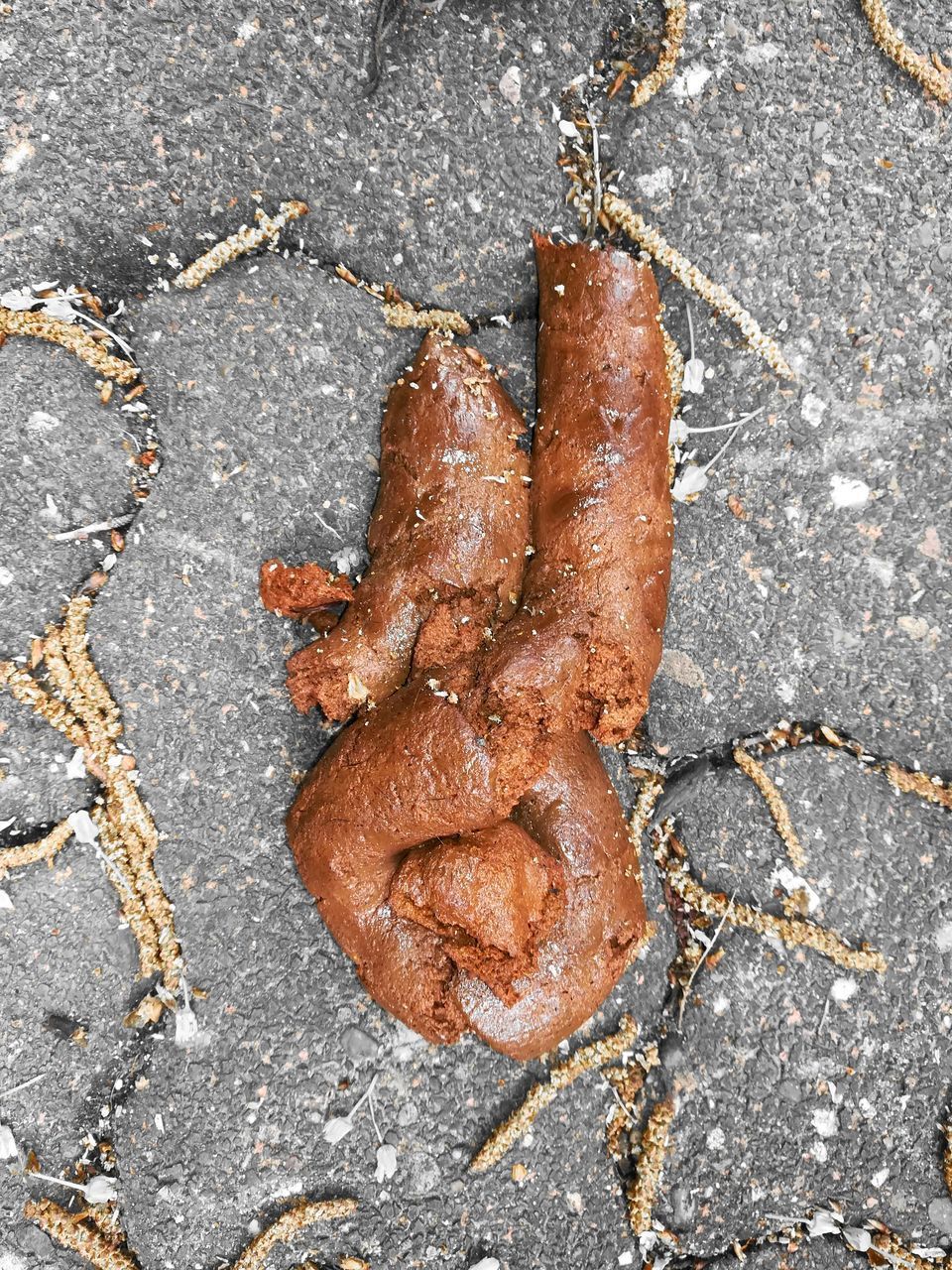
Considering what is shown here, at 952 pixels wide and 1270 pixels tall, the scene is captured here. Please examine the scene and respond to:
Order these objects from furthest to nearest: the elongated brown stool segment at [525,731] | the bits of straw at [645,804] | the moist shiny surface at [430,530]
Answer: the bits of straw at [645,804], the moist shiny surface at [430,530], the elongated brown stool segment at [525,731]

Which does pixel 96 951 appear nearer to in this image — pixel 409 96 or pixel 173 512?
pixel 173 512

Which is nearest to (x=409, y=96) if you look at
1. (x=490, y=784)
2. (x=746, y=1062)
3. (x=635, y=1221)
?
(x=490, y=784)

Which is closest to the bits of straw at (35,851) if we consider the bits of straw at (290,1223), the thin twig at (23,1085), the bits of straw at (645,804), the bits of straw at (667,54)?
the thin twig at (23,1085)

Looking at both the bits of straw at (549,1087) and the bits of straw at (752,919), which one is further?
the bits of straw at (752,919)

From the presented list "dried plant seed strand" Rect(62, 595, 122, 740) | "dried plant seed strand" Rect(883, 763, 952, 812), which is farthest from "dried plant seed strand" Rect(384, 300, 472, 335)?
"dried plant seed strand" Rect(883, 763, 952, 812)

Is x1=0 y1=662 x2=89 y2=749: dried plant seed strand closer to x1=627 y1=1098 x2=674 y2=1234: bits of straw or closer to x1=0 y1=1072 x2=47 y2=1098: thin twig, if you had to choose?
x1=0 y1=1072 x2=47 y2=1098: thin twig

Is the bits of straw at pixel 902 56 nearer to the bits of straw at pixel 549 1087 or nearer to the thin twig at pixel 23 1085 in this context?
the bits of straw at pixel 549 1087
